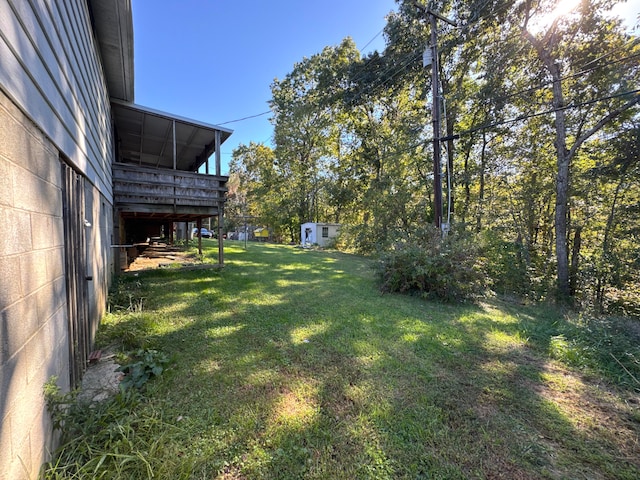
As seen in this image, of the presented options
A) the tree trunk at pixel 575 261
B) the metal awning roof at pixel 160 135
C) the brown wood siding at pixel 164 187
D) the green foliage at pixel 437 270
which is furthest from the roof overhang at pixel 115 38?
the tree trunk at pixel 575 261

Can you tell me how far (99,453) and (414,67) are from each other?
15328 mm

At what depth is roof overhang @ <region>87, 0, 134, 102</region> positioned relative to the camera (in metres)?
3.29

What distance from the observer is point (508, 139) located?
38.9 ft

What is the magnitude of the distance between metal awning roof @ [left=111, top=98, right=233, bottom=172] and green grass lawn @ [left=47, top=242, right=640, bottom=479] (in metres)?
4.22

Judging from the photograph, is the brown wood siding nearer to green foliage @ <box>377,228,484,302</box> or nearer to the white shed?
green foliage @ <box>377,228,484,302</box>

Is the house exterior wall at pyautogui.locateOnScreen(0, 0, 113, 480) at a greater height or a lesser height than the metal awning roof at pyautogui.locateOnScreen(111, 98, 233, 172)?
lesser

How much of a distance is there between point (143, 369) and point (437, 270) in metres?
5.12

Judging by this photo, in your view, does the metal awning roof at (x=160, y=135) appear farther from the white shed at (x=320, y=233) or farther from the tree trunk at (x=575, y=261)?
the tree trunk at (x=575, y=261)

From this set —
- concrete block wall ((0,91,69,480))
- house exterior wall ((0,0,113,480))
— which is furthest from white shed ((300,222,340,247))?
concrete block wall ((0,91,69,480))

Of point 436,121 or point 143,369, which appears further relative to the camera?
point 436,121

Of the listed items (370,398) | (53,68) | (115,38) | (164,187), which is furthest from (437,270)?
(115,38)

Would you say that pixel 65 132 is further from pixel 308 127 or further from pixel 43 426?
pixel 308 127

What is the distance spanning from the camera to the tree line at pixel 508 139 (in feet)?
25.0

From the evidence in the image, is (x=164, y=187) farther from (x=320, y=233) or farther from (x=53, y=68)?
(x=320, y=233)
